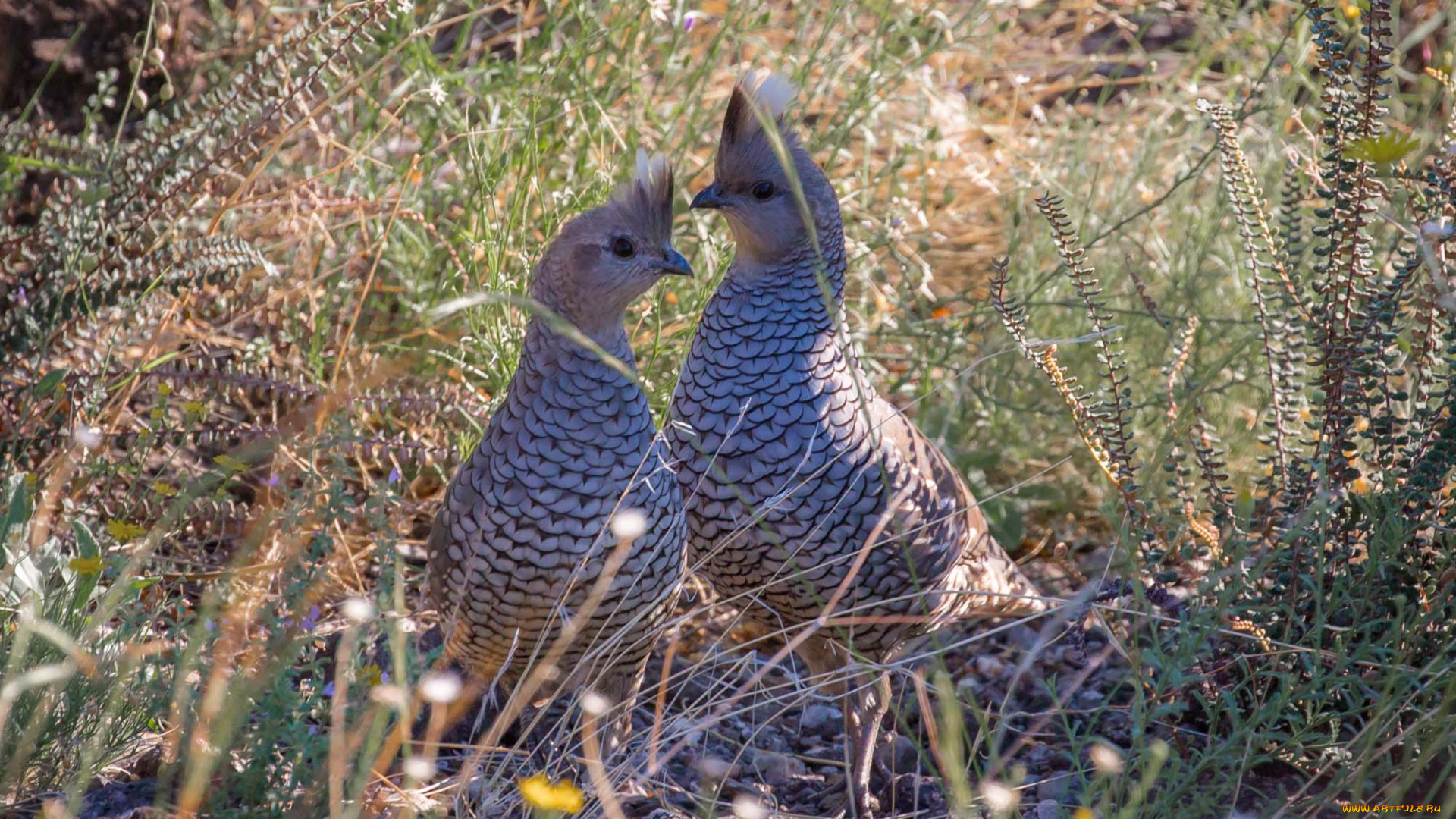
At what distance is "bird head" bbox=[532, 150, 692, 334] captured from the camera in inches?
114

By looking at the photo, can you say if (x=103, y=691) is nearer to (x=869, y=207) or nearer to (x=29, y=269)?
(x=29, y=269)

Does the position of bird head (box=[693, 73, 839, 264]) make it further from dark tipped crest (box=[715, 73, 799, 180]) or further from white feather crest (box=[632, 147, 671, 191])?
white feather crest (box=[632, 147, 671, 191])

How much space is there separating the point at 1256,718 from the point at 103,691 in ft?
6.67

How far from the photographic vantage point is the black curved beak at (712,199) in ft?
10.3

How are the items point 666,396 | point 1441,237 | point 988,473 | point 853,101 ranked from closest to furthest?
point 1441,237, point 666,396, point 853,101, point 988,473

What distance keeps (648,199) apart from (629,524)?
3.05 ft

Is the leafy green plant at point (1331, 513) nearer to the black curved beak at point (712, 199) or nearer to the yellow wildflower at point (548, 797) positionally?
the black curved beak at point (712, 199)

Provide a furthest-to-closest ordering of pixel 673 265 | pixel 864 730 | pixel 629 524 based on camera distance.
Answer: pixel 864 730
pixel 673 265
pixel 629 524

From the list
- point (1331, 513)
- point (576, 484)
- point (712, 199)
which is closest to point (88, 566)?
point (576, 484)

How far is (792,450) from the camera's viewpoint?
9.76 feet

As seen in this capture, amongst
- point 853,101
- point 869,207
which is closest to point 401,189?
point 853,101

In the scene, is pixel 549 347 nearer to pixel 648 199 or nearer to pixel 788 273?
pixel 648 199

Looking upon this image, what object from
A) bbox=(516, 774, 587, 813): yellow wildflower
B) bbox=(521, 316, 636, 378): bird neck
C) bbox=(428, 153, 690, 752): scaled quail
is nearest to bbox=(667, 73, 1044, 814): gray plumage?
bbox=(428, 153, 690, 752): scaled quail

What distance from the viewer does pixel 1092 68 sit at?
19.4 ft
